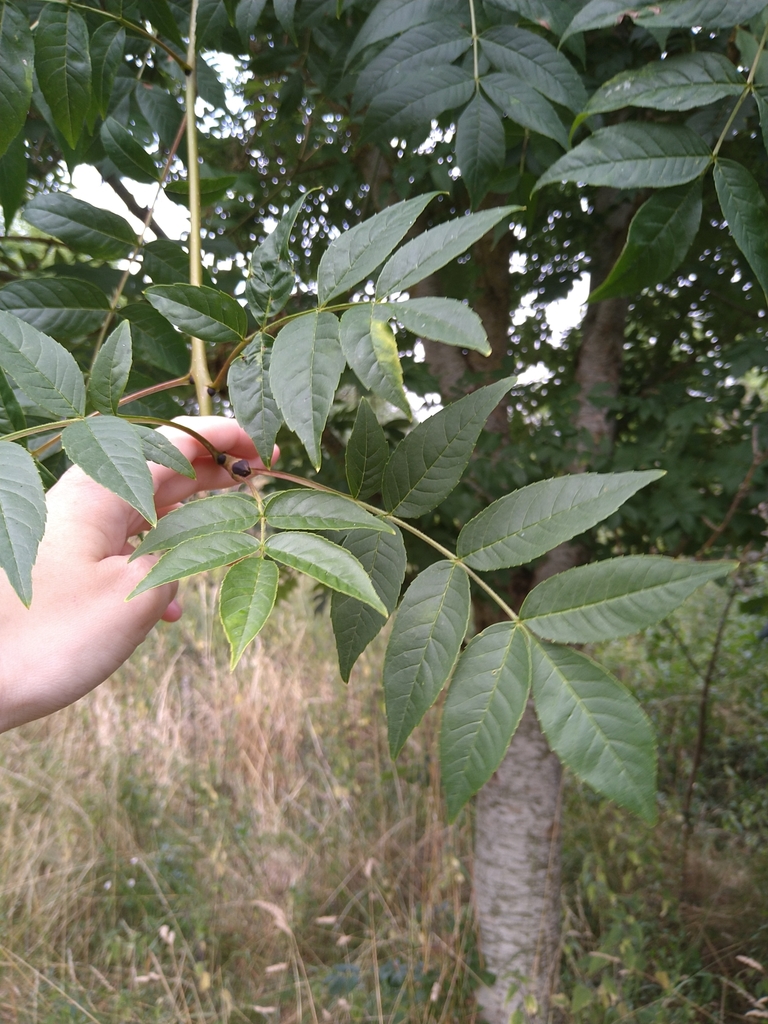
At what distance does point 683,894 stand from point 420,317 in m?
2.91

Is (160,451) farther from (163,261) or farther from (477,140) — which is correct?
(477,140)

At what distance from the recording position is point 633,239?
739mm

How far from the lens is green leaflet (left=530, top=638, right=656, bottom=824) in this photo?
0.52 metres

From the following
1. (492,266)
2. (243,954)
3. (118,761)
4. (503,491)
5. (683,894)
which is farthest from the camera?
(118,761)

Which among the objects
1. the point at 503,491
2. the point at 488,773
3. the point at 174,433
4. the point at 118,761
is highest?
→ the point at 174,433

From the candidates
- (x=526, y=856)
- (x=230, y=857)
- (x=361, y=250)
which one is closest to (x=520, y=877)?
(x=526, y=856)

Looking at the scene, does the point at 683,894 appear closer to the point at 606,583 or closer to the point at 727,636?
the point at 727,636

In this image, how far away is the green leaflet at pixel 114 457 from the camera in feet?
1.65

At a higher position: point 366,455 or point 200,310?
point 200,310

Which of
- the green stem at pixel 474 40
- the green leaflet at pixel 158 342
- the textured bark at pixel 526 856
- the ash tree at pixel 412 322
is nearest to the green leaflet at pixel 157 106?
the ash tree at pixel 412 322

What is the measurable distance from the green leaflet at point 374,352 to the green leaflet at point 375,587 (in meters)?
0.15

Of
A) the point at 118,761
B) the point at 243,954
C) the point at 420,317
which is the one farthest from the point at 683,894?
the point at 420,317

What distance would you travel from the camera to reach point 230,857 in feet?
9.20

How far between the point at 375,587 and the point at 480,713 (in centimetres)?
15
